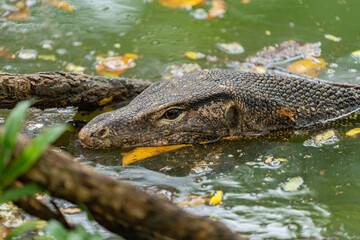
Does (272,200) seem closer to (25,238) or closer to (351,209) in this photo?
(351,209)

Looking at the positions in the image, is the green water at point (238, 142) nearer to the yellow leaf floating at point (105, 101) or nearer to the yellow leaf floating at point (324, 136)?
the yellow leaf floating at point (324, 136)

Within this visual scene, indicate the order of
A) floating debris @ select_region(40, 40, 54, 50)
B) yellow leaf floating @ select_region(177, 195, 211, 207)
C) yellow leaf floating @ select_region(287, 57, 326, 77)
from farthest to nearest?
floating debris @ select_region(40, 40, 54, 50) → yellow leaf floating @ select_region(287, 57, 326, 77) → yellow leaf floating @ select_region(177, 195, 211, 207)

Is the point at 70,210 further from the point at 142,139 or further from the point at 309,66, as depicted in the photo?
the point at 309,66

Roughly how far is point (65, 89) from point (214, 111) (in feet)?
5.73

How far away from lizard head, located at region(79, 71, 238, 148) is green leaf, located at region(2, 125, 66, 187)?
2.55 m

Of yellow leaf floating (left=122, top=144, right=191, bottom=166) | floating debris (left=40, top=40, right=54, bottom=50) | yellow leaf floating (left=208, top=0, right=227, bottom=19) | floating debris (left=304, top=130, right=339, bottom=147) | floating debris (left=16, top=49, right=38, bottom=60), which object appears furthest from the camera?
yellow leaf floating (left=208, top=0, right=227, bottom=19)

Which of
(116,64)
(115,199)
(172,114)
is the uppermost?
(115,199)

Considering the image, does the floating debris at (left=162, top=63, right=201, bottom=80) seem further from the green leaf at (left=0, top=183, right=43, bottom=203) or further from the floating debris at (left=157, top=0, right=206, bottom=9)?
the green leaf at (left=0, top=183, right=43, bottom=203)

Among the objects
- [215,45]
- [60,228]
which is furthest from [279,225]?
[215,45]

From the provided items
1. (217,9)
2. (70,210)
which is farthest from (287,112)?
(217,9)

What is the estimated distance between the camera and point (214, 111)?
5.19 m

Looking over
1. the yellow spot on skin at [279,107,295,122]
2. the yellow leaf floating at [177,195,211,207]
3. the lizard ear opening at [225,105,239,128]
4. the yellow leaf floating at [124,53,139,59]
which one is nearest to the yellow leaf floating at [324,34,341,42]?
the yellow spot on skin at [279,107,295,122]

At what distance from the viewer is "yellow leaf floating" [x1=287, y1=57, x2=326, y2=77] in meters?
6.93

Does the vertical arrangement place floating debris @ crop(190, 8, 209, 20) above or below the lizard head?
below
